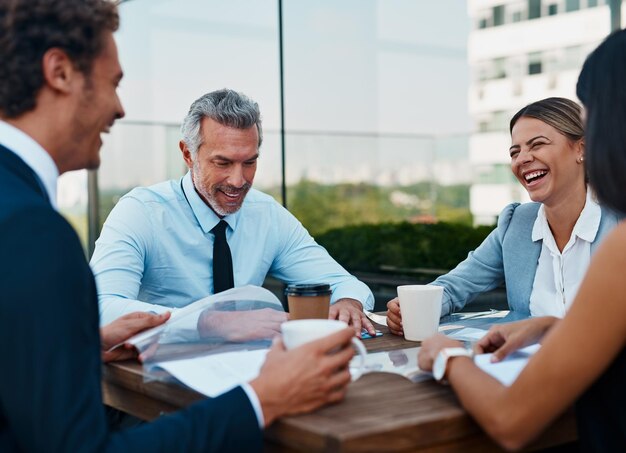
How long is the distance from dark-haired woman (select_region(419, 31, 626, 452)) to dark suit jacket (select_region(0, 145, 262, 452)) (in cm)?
42

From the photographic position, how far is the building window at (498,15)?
4477 millimetres

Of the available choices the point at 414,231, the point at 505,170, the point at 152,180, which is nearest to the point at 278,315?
the point at 505,170

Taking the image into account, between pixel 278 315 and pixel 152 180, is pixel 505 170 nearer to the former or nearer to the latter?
pixel 278 315

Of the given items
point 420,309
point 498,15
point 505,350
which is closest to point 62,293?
point 505,350

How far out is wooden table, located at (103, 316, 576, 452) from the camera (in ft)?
4.00

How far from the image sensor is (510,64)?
A: 4.39 meters

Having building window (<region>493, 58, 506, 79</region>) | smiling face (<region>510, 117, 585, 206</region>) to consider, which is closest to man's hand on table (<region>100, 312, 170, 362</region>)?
smiling face (<region>510, 117, 585, 206</region>)

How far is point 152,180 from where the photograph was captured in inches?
280

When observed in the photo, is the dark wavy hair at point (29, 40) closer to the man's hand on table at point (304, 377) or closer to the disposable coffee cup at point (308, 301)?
the man's hand on table at point (304, 377)

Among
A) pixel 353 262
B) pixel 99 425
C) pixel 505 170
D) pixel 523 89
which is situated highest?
pixel 523 89

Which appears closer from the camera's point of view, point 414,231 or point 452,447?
point 452,447

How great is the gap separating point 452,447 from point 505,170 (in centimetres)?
326

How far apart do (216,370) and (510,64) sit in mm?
3308

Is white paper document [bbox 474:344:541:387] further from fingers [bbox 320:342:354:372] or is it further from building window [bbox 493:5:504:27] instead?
building window [bbox 493:5:504:27]
